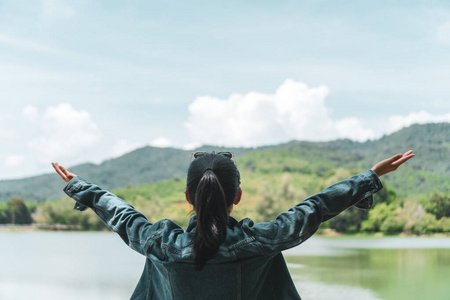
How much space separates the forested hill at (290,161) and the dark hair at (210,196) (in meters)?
38.3

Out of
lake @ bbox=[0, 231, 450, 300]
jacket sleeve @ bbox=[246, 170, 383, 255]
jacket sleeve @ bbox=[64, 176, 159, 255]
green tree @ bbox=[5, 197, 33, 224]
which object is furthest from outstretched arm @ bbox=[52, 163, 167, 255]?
green tree @ bbox=[5, 197, 33, 224]

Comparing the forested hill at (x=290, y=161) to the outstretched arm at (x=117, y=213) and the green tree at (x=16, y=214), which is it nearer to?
the green tree at (x=16, y=214)

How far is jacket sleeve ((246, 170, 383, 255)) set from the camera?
0.83m

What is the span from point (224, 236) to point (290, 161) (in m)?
48.7

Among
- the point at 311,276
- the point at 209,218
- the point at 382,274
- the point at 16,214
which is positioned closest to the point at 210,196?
the point at 209,218

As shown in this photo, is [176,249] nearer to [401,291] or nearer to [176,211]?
[401,291]

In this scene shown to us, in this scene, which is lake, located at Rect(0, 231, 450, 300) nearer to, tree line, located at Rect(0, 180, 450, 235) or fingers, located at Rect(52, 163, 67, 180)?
tree line, located at Rect(0, 180, 450, 235)

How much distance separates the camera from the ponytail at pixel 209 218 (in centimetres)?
82

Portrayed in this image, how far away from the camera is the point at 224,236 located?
84cm

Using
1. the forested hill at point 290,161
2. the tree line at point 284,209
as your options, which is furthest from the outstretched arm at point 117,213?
the forested hill at point 290,161

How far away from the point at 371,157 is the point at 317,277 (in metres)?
40.4

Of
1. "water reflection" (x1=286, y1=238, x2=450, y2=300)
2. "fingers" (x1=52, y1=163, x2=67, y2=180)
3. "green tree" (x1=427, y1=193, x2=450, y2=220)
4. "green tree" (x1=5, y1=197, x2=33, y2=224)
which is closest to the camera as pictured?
"fingers" (x1=52, y1=163, x2=67, y2=180)

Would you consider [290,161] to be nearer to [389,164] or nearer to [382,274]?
[382,274]

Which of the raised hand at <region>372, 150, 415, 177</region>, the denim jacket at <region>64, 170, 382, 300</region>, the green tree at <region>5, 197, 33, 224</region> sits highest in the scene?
the raised hand at <region>372, 150, 415, 177</region>
